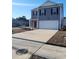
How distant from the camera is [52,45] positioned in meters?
1.27

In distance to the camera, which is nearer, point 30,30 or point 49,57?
point 49,57

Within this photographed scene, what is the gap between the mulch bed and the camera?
1209 millimetres

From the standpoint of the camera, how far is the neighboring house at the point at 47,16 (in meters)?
1.33

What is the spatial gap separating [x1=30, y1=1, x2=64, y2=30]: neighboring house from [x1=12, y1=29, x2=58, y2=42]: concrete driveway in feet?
0.19

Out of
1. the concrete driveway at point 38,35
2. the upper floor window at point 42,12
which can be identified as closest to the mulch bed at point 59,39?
the concrete driveway at point 38,35

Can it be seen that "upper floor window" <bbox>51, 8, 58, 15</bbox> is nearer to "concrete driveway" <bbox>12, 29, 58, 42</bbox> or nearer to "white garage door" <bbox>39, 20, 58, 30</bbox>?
"white garage door" <bbox>39, 20, 58, 30</bbox>

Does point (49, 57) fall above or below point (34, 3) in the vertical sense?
below

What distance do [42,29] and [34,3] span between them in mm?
334

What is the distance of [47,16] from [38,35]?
0.85 ft

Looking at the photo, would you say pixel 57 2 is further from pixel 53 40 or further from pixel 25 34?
pixel 25 34

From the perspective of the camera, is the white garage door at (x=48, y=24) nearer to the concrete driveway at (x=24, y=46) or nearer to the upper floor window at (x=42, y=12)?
the upper floor window at (x=42, y=12)

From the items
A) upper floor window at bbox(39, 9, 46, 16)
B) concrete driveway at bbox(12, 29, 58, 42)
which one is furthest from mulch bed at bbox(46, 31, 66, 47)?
upper floor window at bbox(39, 9, 46, 16)

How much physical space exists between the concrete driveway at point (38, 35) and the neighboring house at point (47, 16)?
6cm
